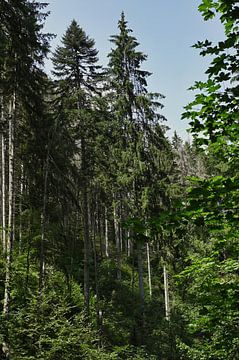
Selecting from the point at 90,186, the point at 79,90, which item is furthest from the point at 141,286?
the point at 79,90

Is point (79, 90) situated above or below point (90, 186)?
above

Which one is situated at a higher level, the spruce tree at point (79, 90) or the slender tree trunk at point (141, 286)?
the spruce tree at point (79, 90)

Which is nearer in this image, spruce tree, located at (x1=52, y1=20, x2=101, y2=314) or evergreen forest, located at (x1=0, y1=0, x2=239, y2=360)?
evergreen forest, located at (x1=0, y1=0, x2=239, y2=360)

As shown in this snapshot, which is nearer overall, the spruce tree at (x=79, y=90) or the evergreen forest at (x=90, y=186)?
the evergreen forest at (x=90, y=186)

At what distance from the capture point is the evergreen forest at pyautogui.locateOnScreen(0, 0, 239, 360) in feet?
12.3

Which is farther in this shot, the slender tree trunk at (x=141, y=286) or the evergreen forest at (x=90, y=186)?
the slender tree trunk at (x=141, y=286)

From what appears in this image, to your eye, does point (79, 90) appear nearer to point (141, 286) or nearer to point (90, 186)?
point (90, 186)

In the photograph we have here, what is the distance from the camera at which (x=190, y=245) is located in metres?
17.9

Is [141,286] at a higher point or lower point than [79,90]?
lower

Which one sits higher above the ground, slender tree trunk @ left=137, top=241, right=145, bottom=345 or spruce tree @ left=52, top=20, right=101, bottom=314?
spruce tree @ left=52, top=20, right=101, bottom=314

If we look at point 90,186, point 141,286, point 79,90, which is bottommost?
point 141,286

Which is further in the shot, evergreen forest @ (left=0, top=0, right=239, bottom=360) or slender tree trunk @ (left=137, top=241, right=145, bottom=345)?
slender tree trunk @ (left=137, top=241, right=145, bottom=345)

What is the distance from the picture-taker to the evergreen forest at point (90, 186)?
12.3 ft

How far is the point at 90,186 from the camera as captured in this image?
1681 cm
